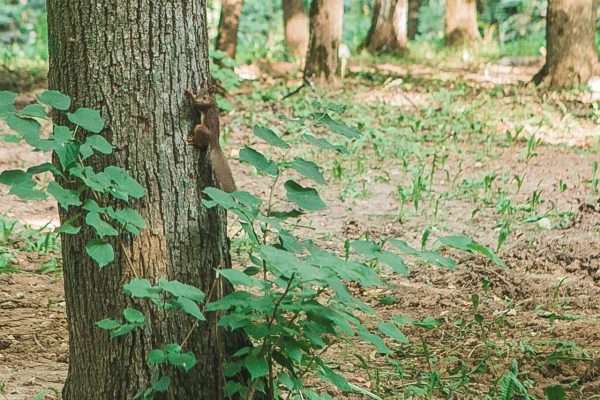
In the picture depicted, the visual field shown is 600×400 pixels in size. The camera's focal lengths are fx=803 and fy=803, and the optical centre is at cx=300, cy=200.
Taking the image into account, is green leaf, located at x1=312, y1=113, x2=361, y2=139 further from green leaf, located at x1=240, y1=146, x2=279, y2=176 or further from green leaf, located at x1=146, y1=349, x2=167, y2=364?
green leaf, located at x1=146, y1=349, x2=167, y2=364

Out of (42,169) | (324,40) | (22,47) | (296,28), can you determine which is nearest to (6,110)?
(42,169)

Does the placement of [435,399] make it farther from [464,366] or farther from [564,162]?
[564,162]

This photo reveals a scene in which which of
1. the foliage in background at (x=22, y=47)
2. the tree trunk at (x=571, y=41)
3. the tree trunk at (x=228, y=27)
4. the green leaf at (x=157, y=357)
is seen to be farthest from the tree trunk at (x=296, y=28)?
the green leaf at (x=157, y=357)

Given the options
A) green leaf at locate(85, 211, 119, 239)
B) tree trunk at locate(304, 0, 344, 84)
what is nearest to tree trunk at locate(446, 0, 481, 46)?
tree trunk at locate(304, 0, 344, 84)

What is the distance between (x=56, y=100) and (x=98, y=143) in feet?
0.62

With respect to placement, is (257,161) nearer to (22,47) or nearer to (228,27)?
(228,27)

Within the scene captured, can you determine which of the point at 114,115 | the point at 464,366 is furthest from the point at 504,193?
the point at 114,115

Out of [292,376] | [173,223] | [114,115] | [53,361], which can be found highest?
[114,115]

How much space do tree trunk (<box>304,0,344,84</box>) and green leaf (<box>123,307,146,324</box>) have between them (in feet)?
28.4

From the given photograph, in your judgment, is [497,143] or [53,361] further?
[497,143]

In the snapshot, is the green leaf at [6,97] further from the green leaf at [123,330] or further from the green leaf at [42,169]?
the green leaf at [123,330]

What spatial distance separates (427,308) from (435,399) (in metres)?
1.16

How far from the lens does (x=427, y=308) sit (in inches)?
169

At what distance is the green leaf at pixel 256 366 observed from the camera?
2.36m
